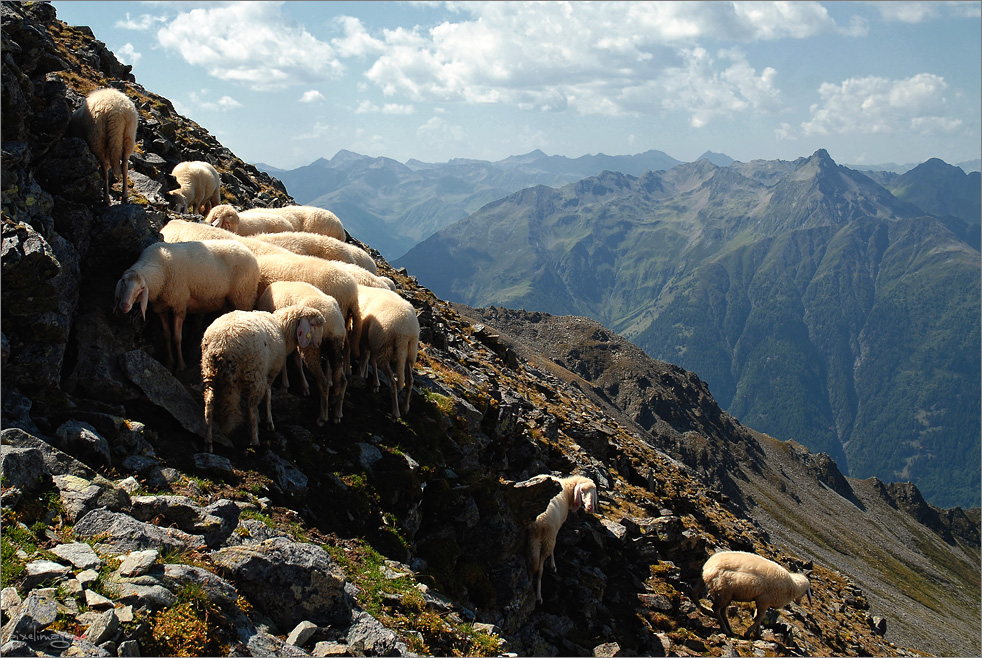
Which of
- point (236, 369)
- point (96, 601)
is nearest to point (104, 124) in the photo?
point (236, 369)

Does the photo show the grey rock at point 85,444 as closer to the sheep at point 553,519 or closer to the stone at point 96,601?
the stone at point 96,601

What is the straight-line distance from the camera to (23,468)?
8.73 meters

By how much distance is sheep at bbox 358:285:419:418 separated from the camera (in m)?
17.0

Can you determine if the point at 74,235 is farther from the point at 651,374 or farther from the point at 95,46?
the point at 651,374

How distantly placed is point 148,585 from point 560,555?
559 inches

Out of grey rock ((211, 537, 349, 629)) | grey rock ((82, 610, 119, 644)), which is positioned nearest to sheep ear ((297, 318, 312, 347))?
grey rock ((211, 537, 349, 629))

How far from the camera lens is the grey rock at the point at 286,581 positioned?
923 centimetres

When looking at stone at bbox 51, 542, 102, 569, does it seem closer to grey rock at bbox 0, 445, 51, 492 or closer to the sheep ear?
grey rock at bbox 0, 445, 51, 492

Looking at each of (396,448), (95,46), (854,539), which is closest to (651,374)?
(854,539)

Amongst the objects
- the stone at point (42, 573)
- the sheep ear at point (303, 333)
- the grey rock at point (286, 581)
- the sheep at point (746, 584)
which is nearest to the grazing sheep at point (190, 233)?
the sheep ear at point (303, 333)

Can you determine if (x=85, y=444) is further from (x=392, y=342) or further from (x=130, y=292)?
(x=392, y=342)

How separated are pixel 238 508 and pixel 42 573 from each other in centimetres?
334

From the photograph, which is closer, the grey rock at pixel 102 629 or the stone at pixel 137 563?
the grey rock at pixel 102 629

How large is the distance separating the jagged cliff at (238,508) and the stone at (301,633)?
32mm
